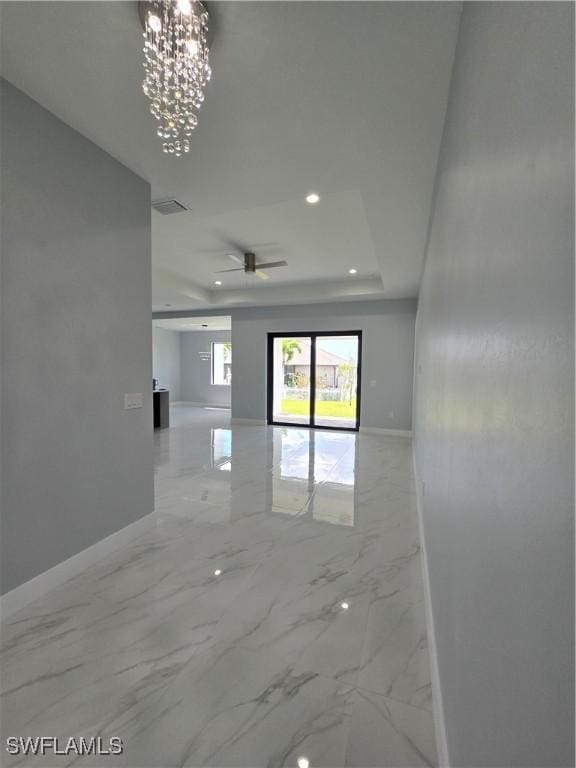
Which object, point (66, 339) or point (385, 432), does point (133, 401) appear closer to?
point (66, 339)

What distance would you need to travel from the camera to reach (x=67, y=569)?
2.16m

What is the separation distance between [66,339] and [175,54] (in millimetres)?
1618

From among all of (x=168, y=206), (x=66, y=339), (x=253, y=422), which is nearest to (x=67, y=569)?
(x=66, y=339)

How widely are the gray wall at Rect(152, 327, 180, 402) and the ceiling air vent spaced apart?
7901 millimetres

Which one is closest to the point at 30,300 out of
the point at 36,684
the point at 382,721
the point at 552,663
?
the point at 36,684

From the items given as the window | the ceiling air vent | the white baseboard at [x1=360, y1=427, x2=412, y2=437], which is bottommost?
the white baseboard at [x1=360, y1=427, x2=412, y2=437]

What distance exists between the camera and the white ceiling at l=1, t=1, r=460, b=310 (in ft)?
4.85

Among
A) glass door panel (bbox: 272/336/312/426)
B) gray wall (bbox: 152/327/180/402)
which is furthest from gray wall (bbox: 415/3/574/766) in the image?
gray wall (bbox: 152/327/180/402)

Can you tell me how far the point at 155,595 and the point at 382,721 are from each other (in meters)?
1.36

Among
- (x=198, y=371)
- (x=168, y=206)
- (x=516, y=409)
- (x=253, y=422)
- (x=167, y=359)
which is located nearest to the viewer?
(x=516, y=409)

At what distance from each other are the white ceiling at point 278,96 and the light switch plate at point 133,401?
5.66 feet

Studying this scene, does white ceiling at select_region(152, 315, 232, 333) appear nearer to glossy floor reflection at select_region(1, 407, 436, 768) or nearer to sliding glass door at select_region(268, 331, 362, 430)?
sliding glass door at select_region(268, 331, 362, 430)

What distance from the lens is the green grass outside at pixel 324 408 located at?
761 cm

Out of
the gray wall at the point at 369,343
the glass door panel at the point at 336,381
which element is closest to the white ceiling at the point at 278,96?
the gray wall at the point at 369,343
